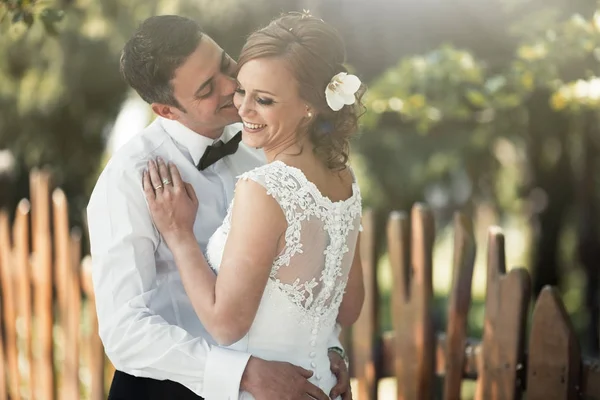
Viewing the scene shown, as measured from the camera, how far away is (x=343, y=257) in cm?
246

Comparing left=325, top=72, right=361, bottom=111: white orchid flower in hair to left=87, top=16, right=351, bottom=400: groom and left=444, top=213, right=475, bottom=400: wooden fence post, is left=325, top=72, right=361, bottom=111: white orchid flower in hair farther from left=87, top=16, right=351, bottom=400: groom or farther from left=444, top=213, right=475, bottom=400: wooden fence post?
left=444, top=213, right=475, bottom=400: wooden fence post

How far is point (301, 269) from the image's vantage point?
2.33m

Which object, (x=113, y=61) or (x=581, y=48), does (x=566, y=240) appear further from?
(x=581, y=48)

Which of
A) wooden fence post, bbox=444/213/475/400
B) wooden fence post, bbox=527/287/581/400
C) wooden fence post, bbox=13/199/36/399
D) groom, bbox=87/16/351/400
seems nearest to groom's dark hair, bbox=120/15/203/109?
groom, bbox=87/16/351/400

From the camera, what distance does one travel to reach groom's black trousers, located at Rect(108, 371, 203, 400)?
2.64 meters

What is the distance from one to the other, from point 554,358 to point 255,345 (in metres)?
1.20

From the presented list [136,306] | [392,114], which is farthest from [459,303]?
[392,114]

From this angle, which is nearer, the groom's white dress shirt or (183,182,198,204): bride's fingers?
the groom's white dress shirt

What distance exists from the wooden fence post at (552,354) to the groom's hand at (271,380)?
1.05 metres

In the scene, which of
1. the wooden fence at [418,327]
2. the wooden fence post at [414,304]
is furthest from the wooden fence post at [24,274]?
the wooden fence post at [414,304]

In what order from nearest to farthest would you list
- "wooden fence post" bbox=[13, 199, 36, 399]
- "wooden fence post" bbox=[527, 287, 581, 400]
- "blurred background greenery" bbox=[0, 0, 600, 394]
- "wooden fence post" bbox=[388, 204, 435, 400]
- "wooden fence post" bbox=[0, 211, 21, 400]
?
1. "wooden fence post" bbox=[527, 287, 581, 400]
2. "wooden fence post" bbox=[388, 204, 435, 400]
3. "wooden fence post" bbox=[13, 199, 36, 399]
4. "wooden fence post" bbox=[0, 211, 21, 400]
5. "blurred background greenery" bbox=[0, 0, 600, 394]

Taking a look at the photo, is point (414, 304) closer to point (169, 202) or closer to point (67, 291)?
point (169, 202)

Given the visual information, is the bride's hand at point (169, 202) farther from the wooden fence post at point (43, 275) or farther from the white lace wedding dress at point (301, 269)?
the wooden fence post at point (43, 275)

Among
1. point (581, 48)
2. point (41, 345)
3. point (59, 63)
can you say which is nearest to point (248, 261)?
point (581, 48)
